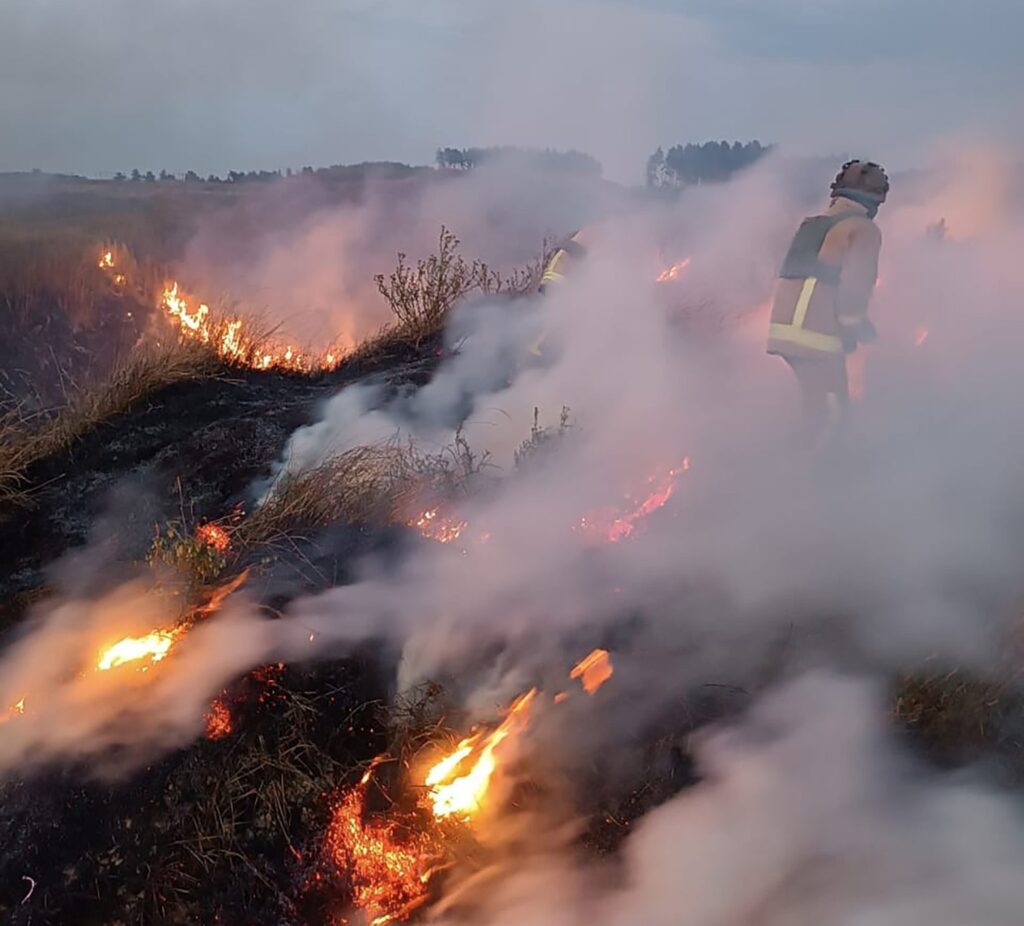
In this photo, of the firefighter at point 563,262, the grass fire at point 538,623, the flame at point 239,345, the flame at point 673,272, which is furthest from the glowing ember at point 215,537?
the flame at point 673,272

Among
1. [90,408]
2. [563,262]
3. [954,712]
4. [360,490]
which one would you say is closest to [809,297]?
[563,262]

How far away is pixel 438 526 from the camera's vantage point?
13.5 feet

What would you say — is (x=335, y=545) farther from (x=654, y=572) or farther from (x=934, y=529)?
(x=934, y=529)

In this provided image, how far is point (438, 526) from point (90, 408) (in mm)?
2837

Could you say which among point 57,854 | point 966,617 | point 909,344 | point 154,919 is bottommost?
point 154,919

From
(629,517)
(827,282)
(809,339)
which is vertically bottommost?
(629,517)

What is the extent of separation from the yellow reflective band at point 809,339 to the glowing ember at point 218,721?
399 cm

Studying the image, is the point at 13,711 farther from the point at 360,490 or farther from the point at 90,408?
the point at 90,408

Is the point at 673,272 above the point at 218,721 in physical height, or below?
above

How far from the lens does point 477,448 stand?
5.43m

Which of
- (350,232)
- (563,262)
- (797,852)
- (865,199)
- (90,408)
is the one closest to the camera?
(797,852)

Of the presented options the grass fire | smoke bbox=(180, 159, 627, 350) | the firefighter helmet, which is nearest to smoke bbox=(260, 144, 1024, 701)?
the grass fire

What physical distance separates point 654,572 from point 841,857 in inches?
63.3

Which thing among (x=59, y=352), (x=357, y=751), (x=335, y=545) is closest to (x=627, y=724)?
(x=357, y=751)
